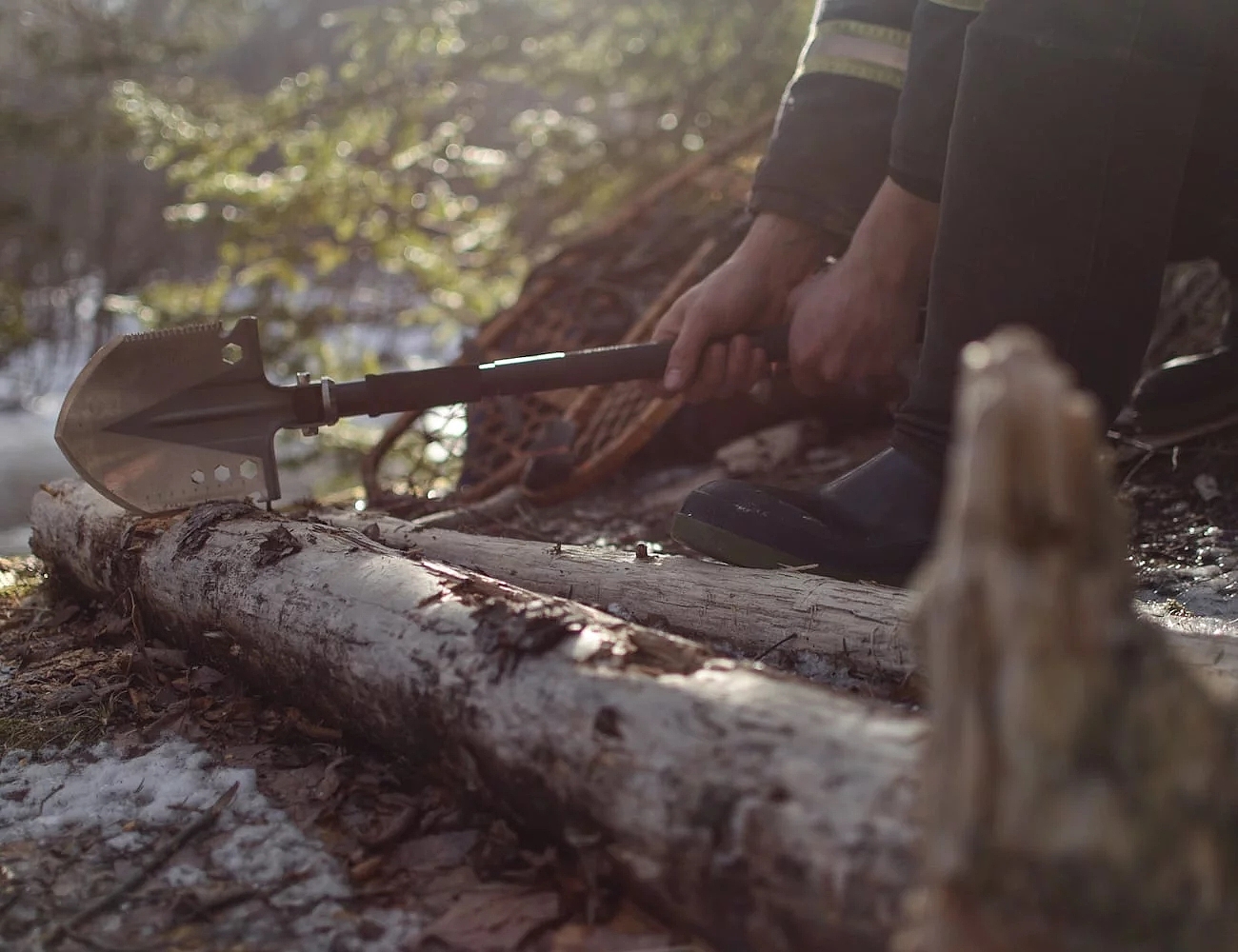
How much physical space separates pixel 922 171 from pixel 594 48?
4.31 metres

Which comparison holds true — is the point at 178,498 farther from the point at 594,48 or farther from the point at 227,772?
the point at 594,48

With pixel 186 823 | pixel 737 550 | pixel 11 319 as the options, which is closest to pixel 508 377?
pixel 737 550

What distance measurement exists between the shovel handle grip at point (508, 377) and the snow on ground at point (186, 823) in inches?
37.9

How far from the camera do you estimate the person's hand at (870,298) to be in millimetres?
2309

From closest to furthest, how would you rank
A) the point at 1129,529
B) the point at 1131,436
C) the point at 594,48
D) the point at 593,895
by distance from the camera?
the point at 593,895 < the point at 1129,529 < the point at 1131,436 < the point at 594,48

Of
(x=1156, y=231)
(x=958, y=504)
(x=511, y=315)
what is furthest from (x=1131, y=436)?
(x=958, y=504)

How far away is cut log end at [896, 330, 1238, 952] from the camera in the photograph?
2.41 feet

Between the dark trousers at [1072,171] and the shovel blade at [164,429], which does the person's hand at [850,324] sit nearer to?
the dark trousers at [1072,171]

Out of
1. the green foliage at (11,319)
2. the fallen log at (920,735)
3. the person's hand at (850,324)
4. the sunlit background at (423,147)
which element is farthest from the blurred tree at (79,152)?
the fallen log at (920,735)

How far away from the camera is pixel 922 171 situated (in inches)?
86.1

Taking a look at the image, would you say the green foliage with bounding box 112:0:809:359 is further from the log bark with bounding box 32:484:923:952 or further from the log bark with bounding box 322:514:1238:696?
the log bark with bounding box 32:484:923:952

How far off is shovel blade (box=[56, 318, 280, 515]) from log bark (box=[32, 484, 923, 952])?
0.45 m

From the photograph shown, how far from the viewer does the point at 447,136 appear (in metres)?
5.96

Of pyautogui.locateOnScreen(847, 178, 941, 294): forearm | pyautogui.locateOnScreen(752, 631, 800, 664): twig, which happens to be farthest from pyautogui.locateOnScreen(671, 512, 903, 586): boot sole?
pyautogui.locateOnScreen(847, 178, 941, 294): forearm
